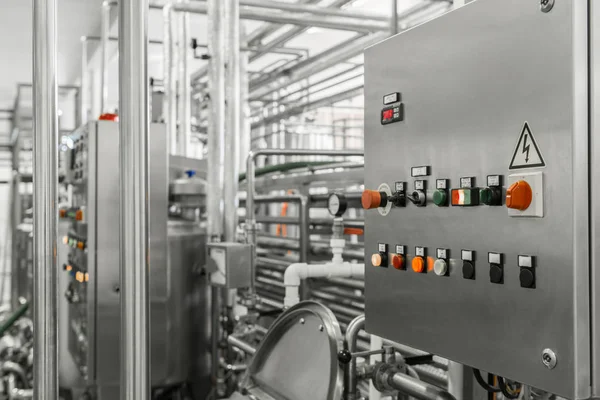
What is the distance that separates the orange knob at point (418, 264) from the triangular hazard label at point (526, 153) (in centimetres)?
30

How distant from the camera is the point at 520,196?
1014 mm

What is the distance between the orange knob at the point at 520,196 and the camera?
101 centimetres

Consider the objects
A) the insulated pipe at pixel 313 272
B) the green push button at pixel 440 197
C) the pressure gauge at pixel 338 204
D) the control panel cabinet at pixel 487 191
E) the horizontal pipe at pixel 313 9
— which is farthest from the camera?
the horizontal pipe at pixel 313 9

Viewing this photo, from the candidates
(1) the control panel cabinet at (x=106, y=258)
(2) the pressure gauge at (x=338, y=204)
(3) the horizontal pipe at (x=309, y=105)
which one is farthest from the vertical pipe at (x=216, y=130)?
(3) the horizontal pipe at (x=309, y=105)

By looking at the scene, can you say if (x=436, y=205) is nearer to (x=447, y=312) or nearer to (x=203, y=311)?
(x=447, y=312)

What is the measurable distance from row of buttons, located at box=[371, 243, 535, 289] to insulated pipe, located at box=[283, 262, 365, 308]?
1.02 meters

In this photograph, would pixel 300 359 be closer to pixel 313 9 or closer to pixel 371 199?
pixel 371 199

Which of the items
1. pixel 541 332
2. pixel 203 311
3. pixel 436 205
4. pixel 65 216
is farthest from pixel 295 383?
pixel 65 216

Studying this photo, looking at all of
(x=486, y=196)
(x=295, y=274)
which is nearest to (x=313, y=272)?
(x=295, y=274)

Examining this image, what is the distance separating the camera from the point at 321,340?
158 centimetres

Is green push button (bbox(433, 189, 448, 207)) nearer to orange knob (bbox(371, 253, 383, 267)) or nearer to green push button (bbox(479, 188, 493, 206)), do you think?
green push button (bbox(479, 188, 493, 206))

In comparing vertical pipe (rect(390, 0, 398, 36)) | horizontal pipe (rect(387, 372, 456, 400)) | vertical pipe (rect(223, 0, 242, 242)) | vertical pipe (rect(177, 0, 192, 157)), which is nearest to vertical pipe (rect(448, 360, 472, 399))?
horizontal pipe (rect(387, 372, 456, 400))

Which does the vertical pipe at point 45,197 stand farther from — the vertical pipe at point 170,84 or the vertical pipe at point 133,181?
the vertical pipe at point 170,84

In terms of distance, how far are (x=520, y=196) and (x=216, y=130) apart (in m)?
1.89
